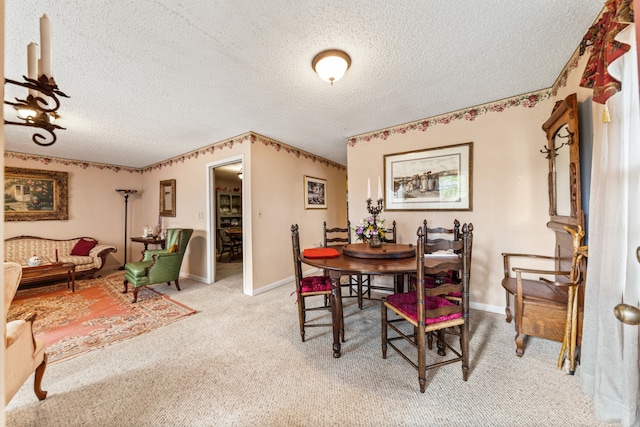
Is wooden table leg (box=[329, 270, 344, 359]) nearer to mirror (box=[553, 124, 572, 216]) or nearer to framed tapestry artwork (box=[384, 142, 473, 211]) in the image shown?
framed tapestry artwork (box=[384, 142, 473, 211])

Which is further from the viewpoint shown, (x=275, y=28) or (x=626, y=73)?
(x=275, y=28)

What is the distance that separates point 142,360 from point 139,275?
1.67 metres

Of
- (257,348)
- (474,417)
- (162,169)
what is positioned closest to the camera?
(474,417)

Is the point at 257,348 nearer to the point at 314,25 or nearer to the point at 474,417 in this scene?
the point at 474,417

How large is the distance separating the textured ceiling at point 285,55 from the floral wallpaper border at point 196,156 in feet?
1.74

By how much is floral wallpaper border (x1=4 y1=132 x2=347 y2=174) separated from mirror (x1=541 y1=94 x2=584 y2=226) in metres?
3.22

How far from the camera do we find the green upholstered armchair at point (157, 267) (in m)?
3.22

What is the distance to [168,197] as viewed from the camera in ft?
16.0

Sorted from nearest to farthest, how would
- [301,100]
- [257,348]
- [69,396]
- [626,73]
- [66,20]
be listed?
[626,73] < [66,20] < [69,396] < [257,348] < [301,100]

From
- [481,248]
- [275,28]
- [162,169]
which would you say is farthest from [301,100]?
[162,169]

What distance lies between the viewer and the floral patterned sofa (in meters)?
4.02

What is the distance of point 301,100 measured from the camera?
2486mm

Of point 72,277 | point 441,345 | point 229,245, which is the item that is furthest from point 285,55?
point 229,245

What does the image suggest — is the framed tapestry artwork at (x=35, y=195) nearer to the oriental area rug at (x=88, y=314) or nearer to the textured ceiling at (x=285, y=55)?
the oriental area rug at (x=88, y=314)
